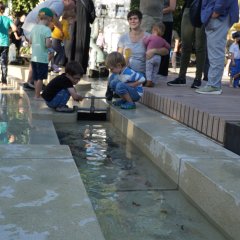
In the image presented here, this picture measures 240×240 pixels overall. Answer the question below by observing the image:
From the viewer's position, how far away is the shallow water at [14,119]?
471 centimetres

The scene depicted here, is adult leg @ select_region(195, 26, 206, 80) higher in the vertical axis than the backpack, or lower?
lower

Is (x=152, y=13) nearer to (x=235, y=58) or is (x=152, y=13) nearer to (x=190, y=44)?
(x=190, y=44)

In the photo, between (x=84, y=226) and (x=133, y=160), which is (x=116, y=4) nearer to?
(x=133, y=160)

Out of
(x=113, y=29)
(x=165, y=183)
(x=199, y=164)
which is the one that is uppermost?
(x=113, y=29)

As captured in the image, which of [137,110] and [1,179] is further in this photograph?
[137,110]

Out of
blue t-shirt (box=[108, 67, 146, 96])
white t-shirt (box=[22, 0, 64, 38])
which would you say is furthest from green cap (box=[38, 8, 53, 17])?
blue t-shirt (box=[108, 67, 146, 96])

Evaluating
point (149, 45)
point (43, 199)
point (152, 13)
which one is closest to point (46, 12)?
point (149, 45)

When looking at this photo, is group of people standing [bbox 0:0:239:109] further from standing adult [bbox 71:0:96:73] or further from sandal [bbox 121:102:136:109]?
standing adult [bbox 71:0:96:73]

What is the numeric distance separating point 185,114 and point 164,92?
1287mm

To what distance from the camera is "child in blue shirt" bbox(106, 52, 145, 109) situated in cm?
587

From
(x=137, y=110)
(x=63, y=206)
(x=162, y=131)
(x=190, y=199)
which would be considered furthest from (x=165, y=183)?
(x=137, y=110)

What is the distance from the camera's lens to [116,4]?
559 inches

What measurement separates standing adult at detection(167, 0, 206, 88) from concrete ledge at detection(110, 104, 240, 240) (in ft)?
6.49

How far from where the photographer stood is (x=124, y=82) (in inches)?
234
